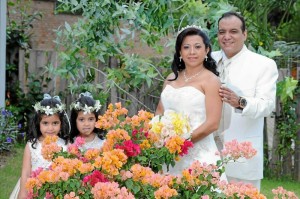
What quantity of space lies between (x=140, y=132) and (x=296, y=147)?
5.74 metres

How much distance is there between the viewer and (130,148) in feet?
11.9

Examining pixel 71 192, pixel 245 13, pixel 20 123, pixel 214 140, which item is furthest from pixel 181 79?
pixel 20 123

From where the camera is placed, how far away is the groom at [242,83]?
182 inches

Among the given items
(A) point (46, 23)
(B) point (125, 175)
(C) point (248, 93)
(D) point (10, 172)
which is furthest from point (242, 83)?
(A) point (46, 23)

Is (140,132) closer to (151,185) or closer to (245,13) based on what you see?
(151,185)

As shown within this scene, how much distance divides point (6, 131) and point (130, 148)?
6747 millimetres

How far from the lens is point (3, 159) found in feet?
31.4

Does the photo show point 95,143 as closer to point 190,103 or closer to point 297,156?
point 190,103

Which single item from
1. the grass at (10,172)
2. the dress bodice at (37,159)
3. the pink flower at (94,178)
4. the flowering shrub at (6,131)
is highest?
the pink flower at (94,178)

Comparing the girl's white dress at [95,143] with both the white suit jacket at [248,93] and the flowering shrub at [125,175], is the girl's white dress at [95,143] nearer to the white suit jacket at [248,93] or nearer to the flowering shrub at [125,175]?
the white suit jacket at [248,93]

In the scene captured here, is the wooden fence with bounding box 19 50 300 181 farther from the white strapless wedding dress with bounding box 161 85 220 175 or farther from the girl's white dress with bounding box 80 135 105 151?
the white strapless wedding dress with bounding box 161 85 220 175

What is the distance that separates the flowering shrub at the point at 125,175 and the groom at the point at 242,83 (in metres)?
0.95

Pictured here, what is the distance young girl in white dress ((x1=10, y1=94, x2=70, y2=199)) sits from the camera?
4918 mm

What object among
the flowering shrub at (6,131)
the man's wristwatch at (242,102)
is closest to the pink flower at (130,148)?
the man's wristwatch at (242,102)
